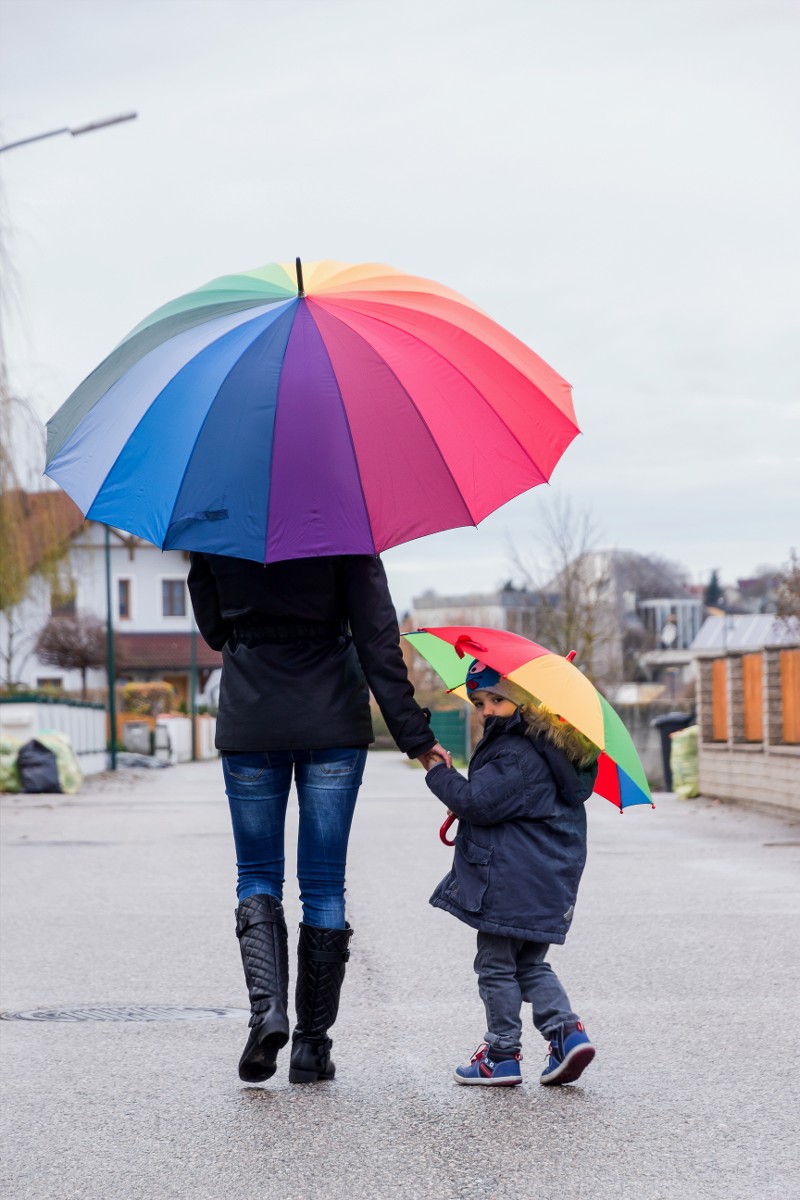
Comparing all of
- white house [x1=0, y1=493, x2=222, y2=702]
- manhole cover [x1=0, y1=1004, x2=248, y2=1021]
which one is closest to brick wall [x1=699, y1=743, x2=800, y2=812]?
manhole cover [x1=0, y1=1004, x2=248, y2=1021]

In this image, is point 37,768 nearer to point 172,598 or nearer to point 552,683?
point 552,683

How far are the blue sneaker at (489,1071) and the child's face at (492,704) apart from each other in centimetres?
95

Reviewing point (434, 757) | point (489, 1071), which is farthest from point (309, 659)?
point (489, 1071)

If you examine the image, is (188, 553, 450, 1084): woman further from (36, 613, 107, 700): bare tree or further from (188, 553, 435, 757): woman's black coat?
(36, 613, 107, 700): bare tree

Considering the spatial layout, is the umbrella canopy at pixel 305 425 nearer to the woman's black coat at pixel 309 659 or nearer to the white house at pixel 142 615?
the woman's black coat at pixel 309 659

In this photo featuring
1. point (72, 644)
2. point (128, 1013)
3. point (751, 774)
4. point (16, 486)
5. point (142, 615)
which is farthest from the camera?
point (142, 615)

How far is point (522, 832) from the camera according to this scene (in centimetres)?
463

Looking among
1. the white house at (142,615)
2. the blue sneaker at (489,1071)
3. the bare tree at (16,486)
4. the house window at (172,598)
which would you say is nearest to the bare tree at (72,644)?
the white house at (142,615)

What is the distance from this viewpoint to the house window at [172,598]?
64750 mm

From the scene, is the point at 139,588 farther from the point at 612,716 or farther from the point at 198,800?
the point at 612,716

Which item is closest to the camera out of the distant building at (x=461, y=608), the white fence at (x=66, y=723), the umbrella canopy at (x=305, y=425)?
the umbrella canopy at (x=305, y=425)

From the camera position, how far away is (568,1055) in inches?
179

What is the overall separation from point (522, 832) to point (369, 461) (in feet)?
3.71

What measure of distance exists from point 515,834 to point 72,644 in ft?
164
